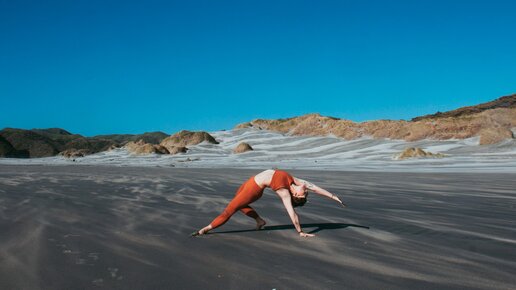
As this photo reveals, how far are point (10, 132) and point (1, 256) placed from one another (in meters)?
126

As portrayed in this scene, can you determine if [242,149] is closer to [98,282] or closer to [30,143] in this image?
[98,282]

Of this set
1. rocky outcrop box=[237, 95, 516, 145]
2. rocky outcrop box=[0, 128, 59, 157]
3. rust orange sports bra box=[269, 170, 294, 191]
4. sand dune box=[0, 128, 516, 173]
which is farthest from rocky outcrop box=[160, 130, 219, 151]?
rust orange sports bra box=[269, 170, 294, 191]

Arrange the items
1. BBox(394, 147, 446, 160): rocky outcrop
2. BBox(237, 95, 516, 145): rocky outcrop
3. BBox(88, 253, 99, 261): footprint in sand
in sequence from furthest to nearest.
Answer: BBox(237, 95, 516, 145): rocky outcrop, BBox(394, 147, 446, 160): rocky outcrop, BBox(88, 253, 99, 261): footprint in sand

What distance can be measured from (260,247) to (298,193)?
117 centimetres

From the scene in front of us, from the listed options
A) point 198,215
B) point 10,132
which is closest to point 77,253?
point 198,215

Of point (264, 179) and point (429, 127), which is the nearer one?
point (264, 179)

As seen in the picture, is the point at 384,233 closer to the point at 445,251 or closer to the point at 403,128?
the point at 445,251

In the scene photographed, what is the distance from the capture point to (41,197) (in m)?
13.4

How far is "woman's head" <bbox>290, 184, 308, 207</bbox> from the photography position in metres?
7.27

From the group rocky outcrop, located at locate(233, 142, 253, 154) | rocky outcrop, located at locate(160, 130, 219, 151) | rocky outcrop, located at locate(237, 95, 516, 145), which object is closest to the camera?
rocky outcrop, located at locate(237, 95, 516, 145)

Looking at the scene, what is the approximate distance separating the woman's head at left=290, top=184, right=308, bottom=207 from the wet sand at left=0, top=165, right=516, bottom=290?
53cm

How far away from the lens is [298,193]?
728cm

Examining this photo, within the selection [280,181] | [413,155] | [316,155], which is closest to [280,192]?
[280,181]

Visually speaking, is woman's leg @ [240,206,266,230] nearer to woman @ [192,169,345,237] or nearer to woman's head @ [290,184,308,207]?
woman @ [192,169,345,237]
